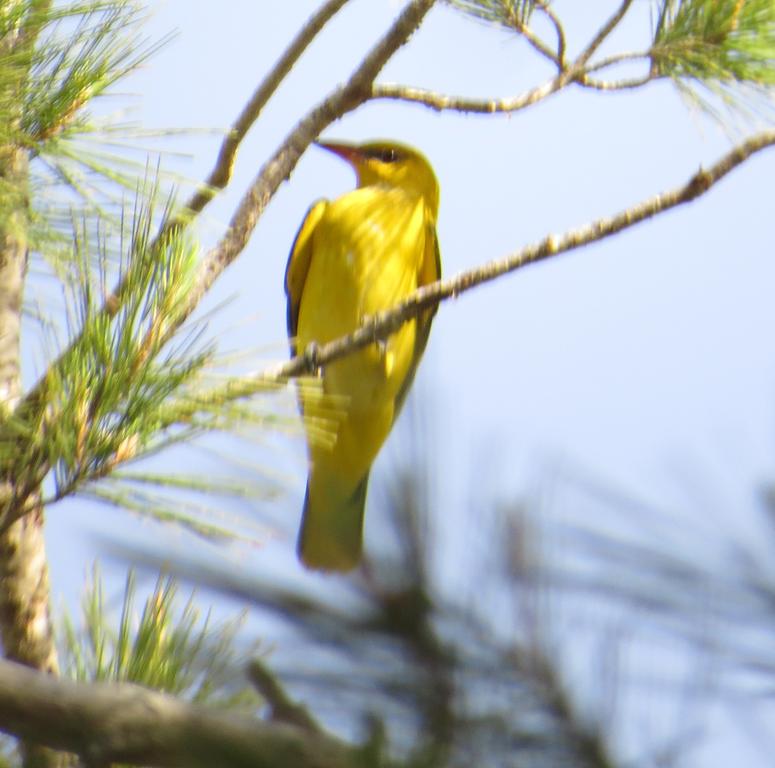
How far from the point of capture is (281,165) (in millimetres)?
2541

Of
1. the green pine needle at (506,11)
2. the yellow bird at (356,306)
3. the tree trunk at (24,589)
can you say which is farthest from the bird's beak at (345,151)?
the tree trunk at (24,589)

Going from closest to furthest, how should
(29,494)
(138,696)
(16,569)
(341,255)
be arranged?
1. (138,696)
2. (29,494)
3. (16,569)
4. (341,255)

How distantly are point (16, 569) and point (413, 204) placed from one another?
2.10 metres

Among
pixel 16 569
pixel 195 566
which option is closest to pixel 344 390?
pixel 16 569

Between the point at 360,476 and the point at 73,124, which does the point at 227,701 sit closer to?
the point at 73,124

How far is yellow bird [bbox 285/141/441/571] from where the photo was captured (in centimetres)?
355

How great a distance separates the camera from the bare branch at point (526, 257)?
2.01 metres

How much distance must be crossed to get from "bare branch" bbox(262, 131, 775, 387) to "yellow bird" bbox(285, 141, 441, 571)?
121 cm

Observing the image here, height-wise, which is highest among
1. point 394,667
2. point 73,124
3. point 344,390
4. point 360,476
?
point 73,124

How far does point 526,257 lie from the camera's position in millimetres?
2102

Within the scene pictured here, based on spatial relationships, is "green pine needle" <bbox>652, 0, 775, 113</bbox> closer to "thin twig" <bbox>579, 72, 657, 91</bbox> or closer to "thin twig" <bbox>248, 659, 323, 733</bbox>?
"thin twig" <bbox>579, 72, 657, 91</bbox>

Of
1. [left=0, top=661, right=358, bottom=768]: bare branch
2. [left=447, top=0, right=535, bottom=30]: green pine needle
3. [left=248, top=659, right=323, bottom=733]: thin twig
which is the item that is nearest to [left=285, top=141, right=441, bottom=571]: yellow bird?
[left=447, top=0, right=535, bottom=30]: green pine needle

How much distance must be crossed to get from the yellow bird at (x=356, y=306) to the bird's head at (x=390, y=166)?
19cm

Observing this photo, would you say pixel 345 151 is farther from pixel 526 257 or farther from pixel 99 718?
pixel 99 718
